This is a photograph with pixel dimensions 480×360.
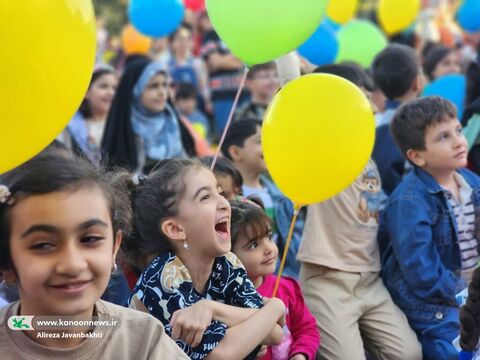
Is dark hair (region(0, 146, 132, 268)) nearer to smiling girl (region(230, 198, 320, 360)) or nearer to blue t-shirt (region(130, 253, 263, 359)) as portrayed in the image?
blue t-shirt (region(130, 253, 263, 359))

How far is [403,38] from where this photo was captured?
895cm

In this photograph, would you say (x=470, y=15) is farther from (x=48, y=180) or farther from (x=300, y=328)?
(x=48, y=180)

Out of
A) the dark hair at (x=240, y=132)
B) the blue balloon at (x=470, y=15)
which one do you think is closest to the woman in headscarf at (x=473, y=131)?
the dark hair at (x=240, y=132)

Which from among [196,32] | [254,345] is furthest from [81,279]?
[196,32]

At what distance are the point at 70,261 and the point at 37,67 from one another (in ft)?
1.63

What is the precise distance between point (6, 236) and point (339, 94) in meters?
1.47

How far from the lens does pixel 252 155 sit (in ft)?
13.8

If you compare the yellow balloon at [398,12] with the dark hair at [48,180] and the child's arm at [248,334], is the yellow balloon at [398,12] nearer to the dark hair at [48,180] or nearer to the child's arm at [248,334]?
the child's arm at [248,334]

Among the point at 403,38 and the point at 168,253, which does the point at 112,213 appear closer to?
the point at 168,253

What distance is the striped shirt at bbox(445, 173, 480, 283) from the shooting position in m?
3.66

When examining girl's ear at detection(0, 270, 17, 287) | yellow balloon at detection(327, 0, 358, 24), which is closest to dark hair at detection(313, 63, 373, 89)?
yellow balloon at detection(327, 0, 358, 24)

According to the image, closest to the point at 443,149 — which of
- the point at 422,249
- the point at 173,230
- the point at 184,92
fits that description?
the point at 422,249

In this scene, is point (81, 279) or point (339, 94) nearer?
point (81, 279)

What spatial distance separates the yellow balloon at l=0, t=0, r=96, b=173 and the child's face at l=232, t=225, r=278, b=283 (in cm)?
120
